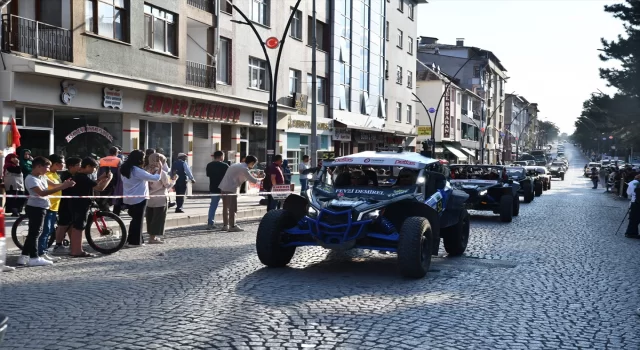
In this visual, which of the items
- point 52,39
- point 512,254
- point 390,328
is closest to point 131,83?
point 52,39

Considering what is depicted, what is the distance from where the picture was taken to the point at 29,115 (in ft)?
60.4

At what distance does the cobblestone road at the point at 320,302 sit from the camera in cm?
592

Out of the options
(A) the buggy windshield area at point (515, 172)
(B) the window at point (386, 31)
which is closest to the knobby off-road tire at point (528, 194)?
(A) the buggy windshield area at point (515, 172)

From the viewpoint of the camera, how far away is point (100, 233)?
36.8 feet

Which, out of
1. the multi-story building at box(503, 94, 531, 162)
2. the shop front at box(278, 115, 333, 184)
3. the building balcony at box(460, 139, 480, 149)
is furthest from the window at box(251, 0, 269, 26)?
the multi-story building at box(503, 94, 531, 162)

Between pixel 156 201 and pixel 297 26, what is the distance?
22.9m

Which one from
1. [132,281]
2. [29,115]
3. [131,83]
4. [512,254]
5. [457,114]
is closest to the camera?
[132,281]

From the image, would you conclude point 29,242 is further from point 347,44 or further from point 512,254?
point 347,44

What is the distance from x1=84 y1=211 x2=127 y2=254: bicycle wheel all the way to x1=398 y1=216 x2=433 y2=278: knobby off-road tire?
4.81 meters

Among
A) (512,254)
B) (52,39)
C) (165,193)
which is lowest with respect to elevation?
(512,254)

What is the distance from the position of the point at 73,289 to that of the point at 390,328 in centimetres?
380

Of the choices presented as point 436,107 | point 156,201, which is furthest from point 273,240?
point 436,107

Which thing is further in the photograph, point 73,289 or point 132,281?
point 132,281

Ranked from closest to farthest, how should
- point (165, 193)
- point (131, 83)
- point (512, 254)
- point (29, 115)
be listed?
1. point (512, 254)
2. point (165, 193)
3. point (29, 115)
4. point (131, 83)
